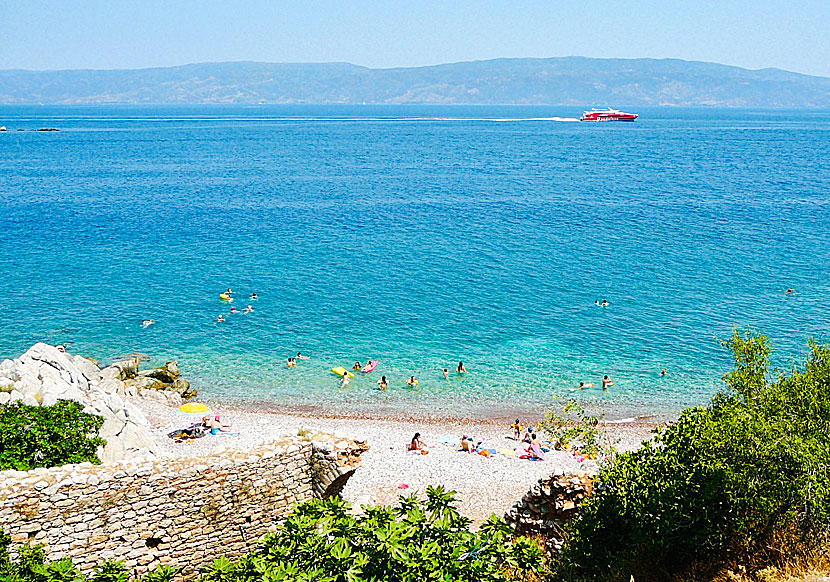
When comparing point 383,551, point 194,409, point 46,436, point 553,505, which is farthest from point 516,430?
point 383,551

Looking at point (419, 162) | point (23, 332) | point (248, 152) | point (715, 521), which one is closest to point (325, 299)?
point (23, 332)

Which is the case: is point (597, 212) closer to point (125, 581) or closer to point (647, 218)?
point (647, 218)

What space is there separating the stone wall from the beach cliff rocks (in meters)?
3.24

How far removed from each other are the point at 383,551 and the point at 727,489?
596cm

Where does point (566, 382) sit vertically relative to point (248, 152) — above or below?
below

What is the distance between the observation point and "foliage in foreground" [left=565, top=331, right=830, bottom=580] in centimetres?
1177

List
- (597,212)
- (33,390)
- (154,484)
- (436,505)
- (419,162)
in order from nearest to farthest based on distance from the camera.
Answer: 1. (436,505)
2. (154,484)
3. (33,390)
4. (597,212)
5. (419,162)

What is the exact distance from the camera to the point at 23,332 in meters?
39.5

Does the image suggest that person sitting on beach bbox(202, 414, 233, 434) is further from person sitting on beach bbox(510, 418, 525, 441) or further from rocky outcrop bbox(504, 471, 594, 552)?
rocky outcrop bbox(504, 471, 594, 552)

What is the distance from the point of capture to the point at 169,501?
47.6 ft

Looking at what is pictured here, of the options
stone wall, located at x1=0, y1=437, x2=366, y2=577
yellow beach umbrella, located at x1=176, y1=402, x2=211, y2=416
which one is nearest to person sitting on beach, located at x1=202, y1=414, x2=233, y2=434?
yellow beach umbrella, located at x1=176, y1=402, x2=211, y2=416

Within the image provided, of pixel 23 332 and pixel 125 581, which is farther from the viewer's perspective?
pixel 23 332

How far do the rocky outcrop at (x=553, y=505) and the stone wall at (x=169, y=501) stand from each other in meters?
4.17

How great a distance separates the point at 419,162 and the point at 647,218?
52.3 metres
